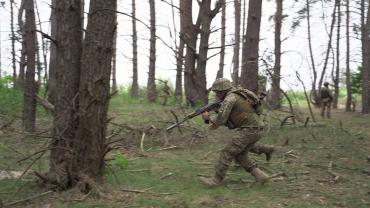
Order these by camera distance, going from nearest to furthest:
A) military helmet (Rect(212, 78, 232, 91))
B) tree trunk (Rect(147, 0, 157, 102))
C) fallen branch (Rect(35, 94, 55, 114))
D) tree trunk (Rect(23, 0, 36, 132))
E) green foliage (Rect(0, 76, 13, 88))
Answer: military helmet (Rect(212, 78, 232, 91)) < fallen branch (Rect(35, 94, 55, 114)) < tree trunk (Rect(23, 0, 36, 132)) < green foliage (Rect(0, 76, 13, 88)) < tree trunk (Rect(147, 0, 157, 102))

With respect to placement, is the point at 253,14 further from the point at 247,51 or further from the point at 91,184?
the point at 91,184

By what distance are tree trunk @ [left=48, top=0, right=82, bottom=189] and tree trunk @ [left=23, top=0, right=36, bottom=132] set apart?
4.11 metres

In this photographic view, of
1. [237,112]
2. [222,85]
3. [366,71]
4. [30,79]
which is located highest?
[366,71]

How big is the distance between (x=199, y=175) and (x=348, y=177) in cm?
239

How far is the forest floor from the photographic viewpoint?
677cm

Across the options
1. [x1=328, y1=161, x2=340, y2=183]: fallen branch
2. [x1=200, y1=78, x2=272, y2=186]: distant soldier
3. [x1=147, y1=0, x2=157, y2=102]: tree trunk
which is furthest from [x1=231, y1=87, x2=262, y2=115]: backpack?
[x1=147, y1=0, x2=157, y2=102]: tree trunk

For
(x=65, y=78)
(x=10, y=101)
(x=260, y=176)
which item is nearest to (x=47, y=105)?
(x=65, y=78)

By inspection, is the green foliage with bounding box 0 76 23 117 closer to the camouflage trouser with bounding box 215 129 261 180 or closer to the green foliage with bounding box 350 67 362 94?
the camouflage trouser with bounding box 215 129 261 180

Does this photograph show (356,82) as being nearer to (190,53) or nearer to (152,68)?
(152,68)

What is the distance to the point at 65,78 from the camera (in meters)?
7.16

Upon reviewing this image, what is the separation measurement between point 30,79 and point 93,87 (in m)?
4.70

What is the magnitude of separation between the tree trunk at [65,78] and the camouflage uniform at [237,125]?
2077 mm

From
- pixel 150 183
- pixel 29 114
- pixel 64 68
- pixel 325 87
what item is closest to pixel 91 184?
pixel 150 183

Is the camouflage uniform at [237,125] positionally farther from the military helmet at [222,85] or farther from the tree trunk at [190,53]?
the tree trunk at [190,53]
